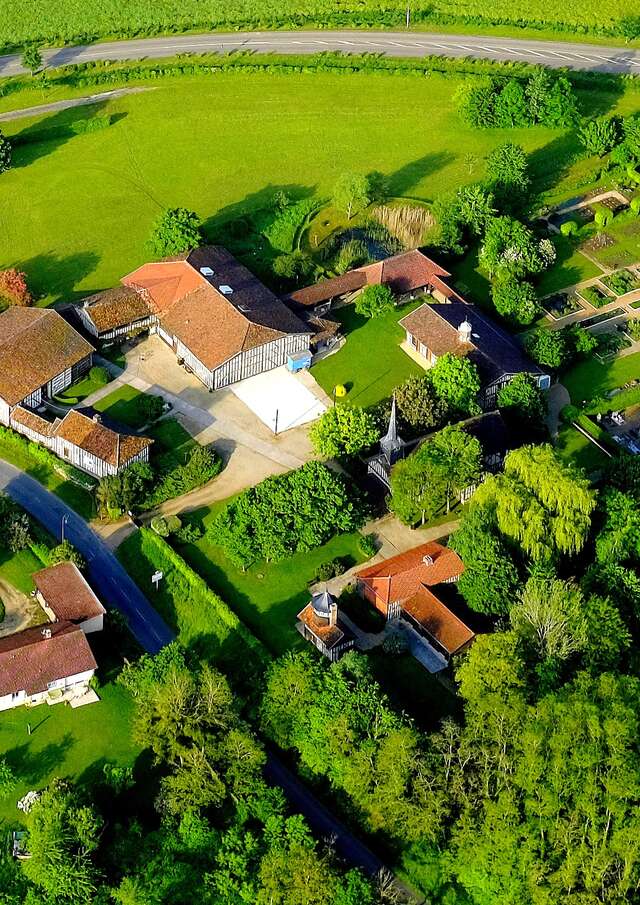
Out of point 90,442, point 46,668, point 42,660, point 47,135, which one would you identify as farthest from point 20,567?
point 47,135

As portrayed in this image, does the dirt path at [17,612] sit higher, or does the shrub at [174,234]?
the shrub at [174,234]

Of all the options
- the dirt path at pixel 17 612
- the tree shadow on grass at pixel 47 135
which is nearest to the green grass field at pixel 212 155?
the tree shadow on grass at pixel 47 135

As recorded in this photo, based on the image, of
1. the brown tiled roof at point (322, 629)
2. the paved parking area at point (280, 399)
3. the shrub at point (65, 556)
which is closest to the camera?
the brown tiled roof at point (322, 629)

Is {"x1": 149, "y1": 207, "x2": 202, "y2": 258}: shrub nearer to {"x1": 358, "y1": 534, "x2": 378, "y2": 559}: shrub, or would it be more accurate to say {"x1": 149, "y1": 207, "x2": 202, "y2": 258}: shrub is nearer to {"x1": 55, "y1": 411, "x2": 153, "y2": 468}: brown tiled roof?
{"x1": 55, "y1": 411, "x2": 153, "y2": 468}: brown tiled roof

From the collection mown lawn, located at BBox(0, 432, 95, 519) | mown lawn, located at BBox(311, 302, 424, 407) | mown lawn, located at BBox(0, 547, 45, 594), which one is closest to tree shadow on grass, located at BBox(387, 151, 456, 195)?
mown lawn, located at BBox(311, 302, 424, 407)

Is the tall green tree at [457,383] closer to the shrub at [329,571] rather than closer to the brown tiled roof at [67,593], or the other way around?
the shrub at [329,571]

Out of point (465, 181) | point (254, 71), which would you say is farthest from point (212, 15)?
point (465, 181)

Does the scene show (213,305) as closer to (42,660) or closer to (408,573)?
(408,573)

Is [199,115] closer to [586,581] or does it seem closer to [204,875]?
[586,581]
